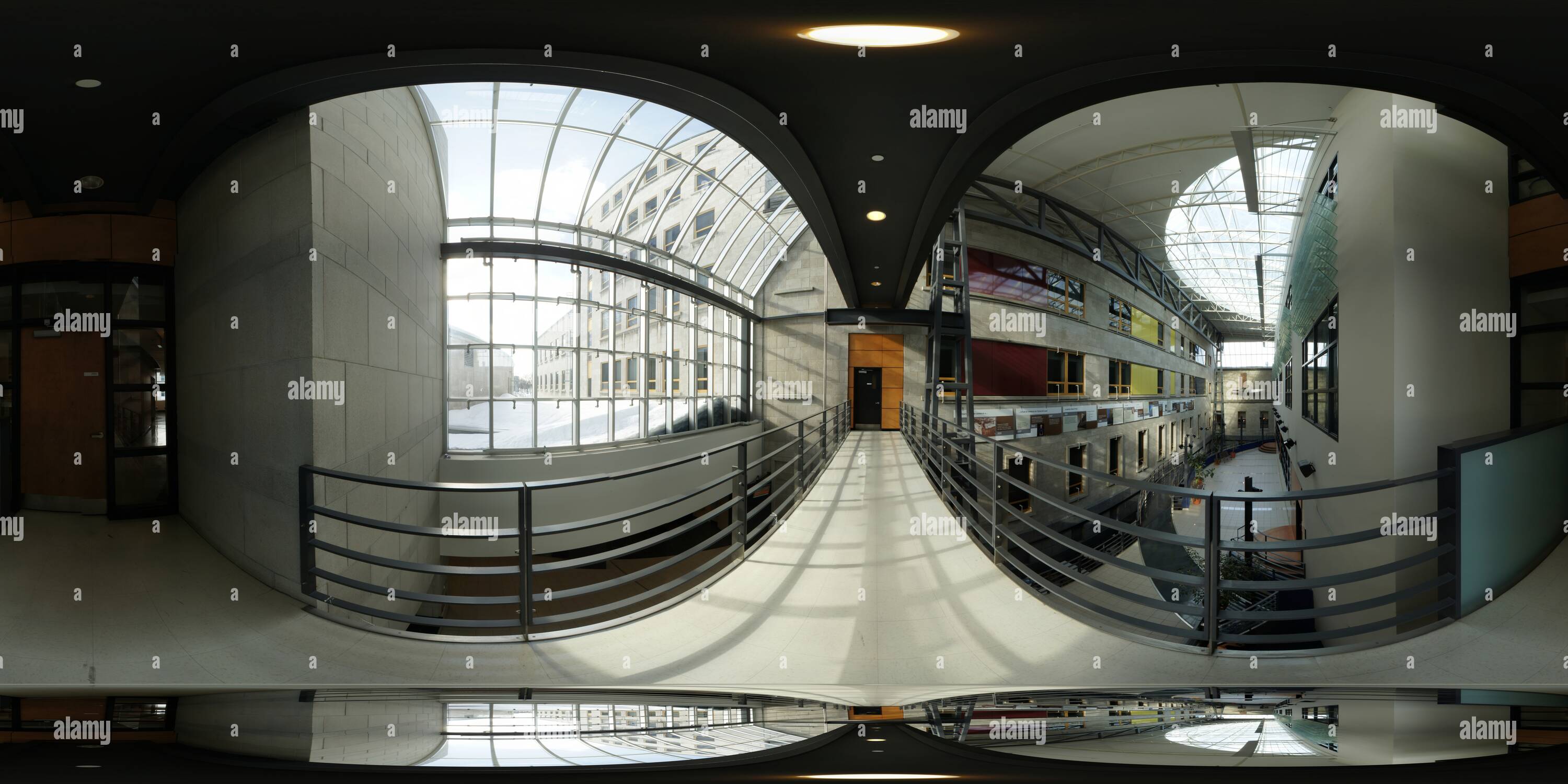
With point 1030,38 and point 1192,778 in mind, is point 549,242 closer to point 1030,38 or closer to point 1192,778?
point 1030,38

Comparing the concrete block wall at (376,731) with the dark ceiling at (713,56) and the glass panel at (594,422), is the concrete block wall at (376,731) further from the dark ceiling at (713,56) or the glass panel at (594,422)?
the glass panel at (594,422)

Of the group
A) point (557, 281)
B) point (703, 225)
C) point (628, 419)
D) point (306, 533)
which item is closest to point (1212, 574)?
point (306, 533)

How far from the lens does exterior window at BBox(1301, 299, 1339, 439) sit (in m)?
3.19

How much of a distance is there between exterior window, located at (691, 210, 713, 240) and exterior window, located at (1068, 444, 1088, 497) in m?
6.15

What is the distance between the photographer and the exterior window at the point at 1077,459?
556cm

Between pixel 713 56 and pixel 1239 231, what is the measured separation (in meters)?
8.93

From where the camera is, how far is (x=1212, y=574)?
1432 mm

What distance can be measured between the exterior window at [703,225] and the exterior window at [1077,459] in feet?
20.2

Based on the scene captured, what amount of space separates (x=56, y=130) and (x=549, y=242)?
198 inches

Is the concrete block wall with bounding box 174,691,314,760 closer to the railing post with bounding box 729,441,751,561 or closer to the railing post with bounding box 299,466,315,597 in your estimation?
the railing post with bounding box 299,466,315,597

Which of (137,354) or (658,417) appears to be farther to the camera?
(658,417)

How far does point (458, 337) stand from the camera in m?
5.51

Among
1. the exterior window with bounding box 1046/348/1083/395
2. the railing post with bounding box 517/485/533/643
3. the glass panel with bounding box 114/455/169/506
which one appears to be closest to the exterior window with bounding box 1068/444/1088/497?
the exterior window with bounding box 1046/348/1083/395

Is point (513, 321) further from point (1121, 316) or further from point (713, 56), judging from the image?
point (1121, 316)
